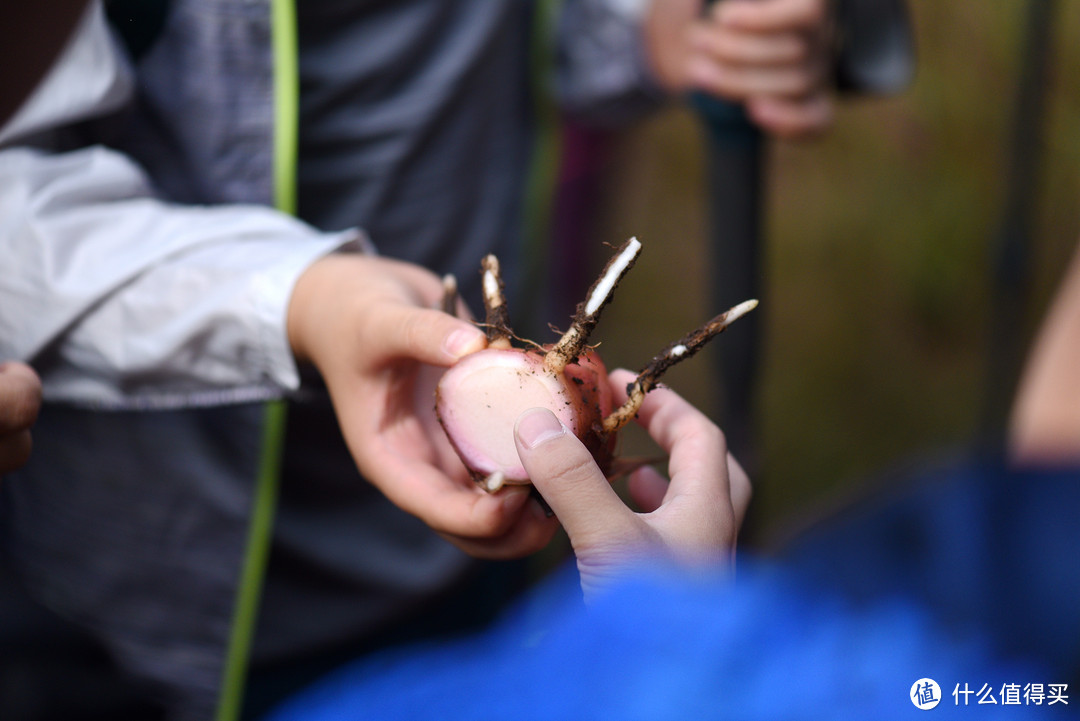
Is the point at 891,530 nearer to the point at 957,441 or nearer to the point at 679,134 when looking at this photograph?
the point at 957,441

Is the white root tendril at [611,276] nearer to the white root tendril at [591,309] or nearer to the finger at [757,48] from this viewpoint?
the white root tendril at [591,309]

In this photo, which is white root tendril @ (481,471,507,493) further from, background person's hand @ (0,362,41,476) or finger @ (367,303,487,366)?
background person's hand @ (0,362,41,476)

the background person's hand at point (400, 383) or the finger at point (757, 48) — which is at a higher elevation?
the finger at point (757, 48)

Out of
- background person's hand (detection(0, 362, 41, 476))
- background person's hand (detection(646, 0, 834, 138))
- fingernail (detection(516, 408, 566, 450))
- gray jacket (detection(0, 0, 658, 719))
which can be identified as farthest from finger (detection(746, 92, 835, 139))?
background person's hand (detection(0, 362, 41, 476))

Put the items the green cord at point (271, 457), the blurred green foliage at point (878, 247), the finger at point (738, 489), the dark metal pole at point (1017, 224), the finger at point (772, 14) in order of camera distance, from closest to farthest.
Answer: the finger at point (738, 489) → the green cord at point (271, 457) → the finger at point (772, 14) → the dark metal pole at point (1017, 224) → the blurred green foliage at point (878, 247)

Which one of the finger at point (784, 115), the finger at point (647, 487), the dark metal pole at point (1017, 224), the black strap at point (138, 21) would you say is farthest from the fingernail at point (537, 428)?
the dark metal pole at point (1017, 224)

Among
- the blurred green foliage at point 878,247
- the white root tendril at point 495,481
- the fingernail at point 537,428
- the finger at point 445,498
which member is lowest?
the blurred green foliage at point 878,247

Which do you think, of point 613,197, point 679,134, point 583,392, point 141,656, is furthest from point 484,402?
point 679,134
